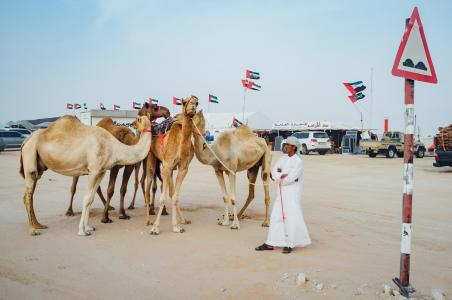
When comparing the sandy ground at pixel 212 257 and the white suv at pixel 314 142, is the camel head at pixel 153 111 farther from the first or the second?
the white suv at pixel 314 142

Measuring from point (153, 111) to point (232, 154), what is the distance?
226 centimetres

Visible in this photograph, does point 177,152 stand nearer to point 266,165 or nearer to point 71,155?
point 71,155

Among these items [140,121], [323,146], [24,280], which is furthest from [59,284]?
[323,146]

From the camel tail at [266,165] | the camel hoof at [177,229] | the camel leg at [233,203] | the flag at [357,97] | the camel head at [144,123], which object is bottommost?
the camel hoof at [177,229]

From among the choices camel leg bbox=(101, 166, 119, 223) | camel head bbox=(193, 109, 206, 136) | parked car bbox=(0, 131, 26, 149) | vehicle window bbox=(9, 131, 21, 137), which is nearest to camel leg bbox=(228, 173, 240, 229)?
camel head bbox=(193, 109, 206, 136)

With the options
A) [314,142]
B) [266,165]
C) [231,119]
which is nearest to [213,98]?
[231,119]

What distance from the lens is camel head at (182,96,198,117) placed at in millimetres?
7223

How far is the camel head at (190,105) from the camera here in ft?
23.7

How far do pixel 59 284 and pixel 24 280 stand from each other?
522 millimetres

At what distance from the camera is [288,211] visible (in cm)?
608

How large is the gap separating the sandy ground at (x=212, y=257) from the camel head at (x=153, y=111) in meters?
2.38

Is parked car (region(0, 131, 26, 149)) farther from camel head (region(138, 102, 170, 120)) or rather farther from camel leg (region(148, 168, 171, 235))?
camel leg (region(148, 168, 171, 235))

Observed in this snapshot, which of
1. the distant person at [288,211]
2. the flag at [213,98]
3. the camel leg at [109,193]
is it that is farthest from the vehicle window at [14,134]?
the distant person at [288,211]

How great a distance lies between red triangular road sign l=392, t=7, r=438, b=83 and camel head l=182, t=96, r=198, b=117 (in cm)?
375
